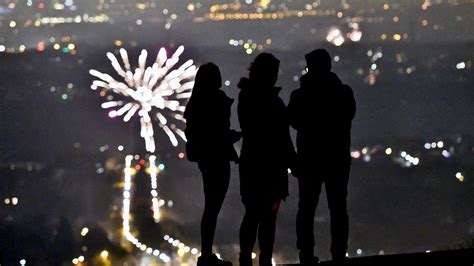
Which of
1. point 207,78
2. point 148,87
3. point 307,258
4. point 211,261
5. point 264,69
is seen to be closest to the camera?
point 264,69

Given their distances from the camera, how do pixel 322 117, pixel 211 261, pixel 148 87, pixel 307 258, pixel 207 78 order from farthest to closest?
pixel 148 87
pixel 307 258
pixel 211 261
pixel 322 117
pixel 207 78

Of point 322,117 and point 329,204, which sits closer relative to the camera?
point 322,117

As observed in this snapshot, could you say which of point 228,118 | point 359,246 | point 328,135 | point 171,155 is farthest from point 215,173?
point 171,155

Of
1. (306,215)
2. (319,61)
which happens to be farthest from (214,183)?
(319,61)

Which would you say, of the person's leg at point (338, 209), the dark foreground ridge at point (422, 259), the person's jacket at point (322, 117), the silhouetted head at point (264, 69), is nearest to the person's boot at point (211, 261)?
the dark foreground ridge at point (422, 259)

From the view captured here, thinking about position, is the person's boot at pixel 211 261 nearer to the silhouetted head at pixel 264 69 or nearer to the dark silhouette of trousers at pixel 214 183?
the dark silhouette of trousers at pixel 214 183

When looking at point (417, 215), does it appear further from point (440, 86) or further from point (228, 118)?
point (228, 118)

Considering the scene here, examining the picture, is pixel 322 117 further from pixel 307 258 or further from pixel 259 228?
pixel 307 258
